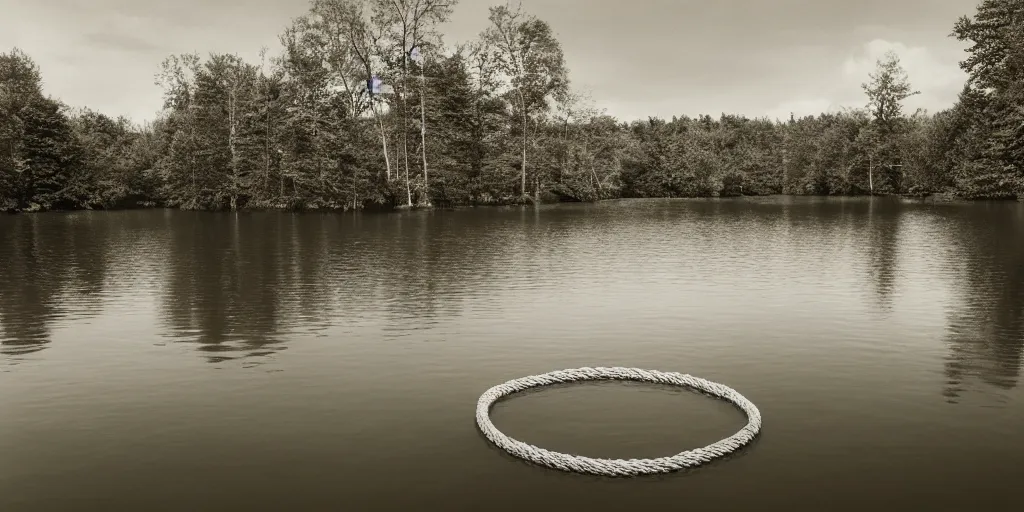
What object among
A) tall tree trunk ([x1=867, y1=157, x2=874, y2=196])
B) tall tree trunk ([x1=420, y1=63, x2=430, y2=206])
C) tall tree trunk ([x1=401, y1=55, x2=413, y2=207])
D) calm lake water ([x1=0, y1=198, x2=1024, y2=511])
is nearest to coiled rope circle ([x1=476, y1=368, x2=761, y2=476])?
calm lake water ([x1=0, y1=198, x2=1024, y2=511])

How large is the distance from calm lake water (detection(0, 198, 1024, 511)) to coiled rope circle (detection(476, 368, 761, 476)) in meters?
0.20

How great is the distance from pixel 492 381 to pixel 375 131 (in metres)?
80.1

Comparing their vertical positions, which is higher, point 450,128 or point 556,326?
point 450,128

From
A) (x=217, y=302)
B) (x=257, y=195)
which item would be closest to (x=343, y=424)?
(x=217, y=302)

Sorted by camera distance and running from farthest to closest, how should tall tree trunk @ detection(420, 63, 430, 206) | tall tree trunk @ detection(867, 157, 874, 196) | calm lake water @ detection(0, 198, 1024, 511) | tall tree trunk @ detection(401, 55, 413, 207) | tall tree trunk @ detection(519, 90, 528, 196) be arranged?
tall tree trunk @ detection(867, 157, 874, 196), tall tree trunk @ detection(519, 90, 528, 196), tall tree trunk @ detection(401, 55, 413, 207), tall tree trunk @ detection(420, 63, 430, 206), calm lake water @ detection(0, 198, 1024, 511)

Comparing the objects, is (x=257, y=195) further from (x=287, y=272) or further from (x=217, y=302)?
(x=217, y=302)

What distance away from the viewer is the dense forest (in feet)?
268

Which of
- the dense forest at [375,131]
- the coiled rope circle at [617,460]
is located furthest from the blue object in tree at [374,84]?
the coiled rope circle at [617,460]

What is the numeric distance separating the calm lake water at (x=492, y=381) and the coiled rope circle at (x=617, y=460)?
0.20 meters

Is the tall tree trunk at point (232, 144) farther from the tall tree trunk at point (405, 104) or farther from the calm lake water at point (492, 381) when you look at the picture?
the calm lake water at point (492, 381)

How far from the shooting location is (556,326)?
65.1ft

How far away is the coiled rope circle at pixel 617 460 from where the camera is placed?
1026cm

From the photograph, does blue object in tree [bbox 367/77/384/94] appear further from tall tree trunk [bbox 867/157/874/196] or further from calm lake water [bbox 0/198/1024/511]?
tall tree trunk [bbox 867/157/874/196]

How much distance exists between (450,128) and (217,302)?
69839mm
